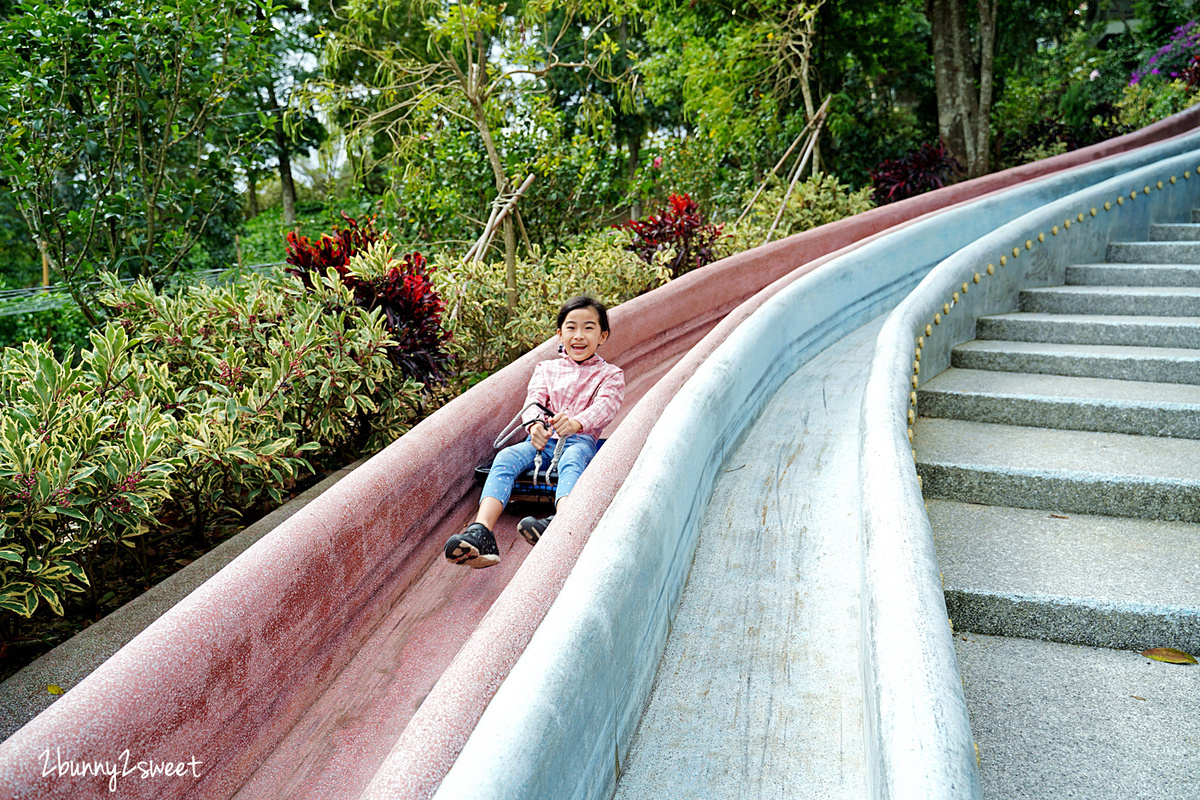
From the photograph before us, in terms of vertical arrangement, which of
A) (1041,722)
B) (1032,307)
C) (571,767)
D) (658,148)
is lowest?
(1041,722)

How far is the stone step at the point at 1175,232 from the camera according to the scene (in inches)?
197

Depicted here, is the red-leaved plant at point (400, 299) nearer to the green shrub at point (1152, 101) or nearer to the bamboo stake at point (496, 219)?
the bamboo stake at point (496, 219)

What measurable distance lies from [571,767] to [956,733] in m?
0.63

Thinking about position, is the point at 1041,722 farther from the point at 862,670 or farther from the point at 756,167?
the point at 756,167

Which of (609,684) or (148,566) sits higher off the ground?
(609,684)

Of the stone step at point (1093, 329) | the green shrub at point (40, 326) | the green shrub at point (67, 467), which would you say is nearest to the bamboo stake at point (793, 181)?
the stone step at point (1093, 329)

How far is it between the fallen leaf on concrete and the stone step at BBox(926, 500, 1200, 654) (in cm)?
2

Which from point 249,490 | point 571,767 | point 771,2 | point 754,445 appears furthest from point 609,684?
point 771,2

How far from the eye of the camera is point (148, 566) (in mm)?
3160

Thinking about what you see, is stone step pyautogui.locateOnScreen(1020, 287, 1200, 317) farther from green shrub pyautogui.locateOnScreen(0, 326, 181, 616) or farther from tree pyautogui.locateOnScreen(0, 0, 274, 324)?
tree pyautogui.locateOnScreen(0, 0, 274, 324)

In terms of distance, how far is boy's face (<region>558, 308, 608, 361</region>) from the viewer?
11.2 ft

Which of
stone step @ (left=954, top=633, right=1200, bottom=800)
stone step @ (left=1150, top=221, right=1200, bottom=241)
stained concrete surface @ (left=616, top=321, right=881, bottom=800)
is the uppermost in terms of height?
stone step @ (left=1150, top=221, right=1200, bottom=241)

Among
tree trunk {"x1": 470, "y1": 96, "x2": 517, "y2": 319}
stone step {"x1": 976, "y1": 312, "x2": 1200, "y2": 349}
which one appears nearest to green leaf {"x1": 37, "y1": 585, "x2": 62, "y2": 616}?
tree trunk {"x1": 470, "y1": 96, "x2": 517, "y2": 319}

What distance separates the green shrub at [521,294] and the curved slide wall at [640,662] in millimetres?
2374
